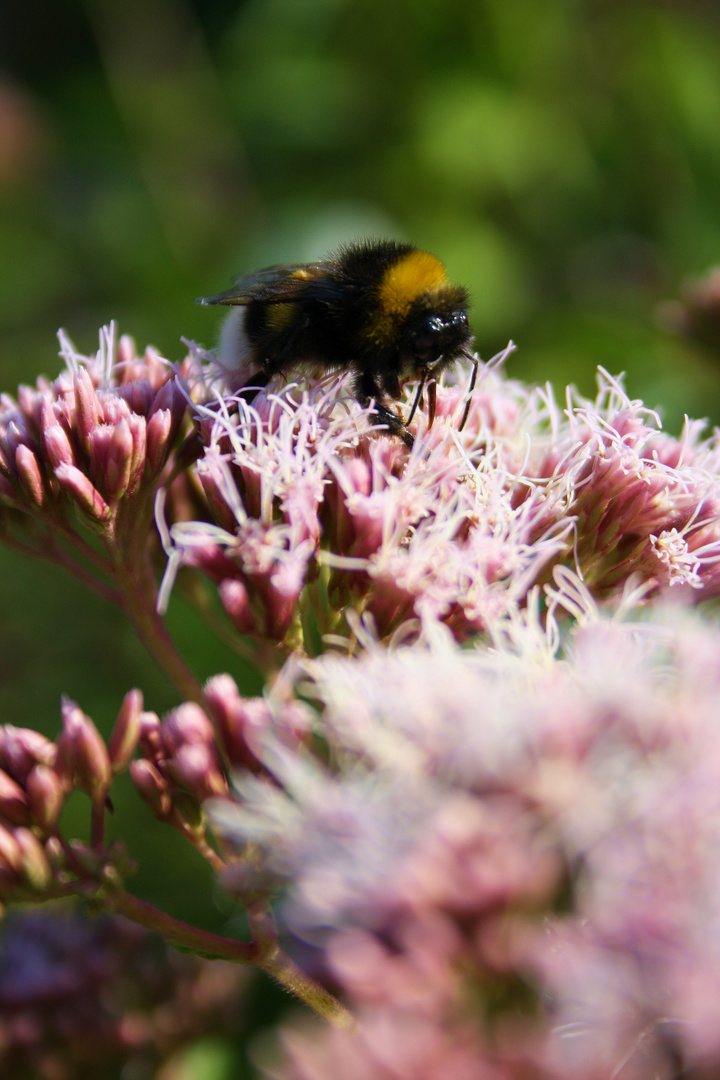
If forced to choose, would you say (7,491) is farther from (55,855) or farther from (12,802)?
(55,855)

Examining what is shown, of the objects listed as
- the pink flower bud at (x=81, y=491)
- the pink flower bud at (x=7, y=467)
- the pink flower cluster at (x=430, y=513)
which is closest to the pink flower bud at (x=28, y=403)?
the pink flower bud at (x=7, y=467)

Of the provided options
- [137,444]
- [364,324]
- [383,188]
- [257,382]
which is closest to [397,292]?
[364,324]

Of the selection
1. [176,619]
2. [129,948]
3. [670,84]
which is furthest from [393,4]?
[129,948]

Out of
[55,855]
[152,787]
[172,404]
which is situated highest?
[172,404]

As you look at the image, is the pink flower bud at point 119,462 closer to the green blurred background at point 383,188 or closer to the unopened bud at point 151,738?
the unopened bud at point 151,738

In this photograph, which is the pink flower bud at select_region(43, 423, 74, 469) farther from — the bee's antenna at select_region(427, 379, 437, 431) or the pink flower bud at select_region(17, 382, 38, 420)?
the bee's antenna at select_region(427, 379, 437, 431)

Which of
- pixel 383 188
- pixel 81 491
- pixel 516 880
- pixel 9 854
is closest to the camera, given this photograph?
pixel 516 880

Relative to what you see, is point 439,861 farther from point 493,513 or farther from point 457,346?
point 457,346

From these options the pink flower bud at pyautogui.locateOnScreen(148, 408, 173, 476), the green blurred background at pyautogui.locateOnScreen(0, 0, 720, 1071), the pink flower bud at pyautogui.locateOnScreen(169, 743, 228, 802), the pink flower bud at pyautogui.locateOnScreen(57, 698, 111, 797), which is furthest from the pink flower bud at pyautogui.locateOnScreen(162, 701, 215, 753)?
the green blurred background at pyautogui.locateOnScreen(0, 0, 720, 1071)
